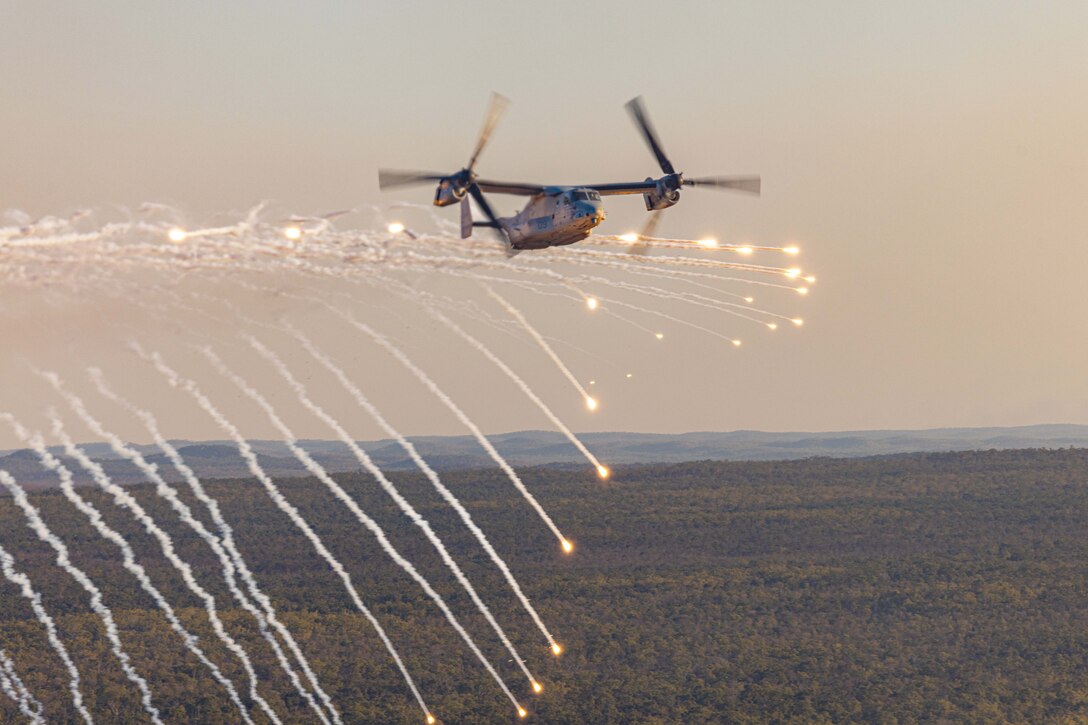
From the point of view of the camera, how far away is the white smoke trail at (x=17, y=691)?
443 feet

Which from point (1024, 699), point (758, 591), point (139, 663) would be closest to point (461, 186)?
point (139, 663)

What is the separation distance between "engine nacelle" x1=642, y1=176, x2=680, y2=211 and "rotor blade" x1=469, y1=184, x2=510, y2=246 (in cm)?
675

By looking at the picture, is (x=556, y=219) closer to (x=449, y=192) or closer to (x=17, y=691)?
(x=449, y=192)

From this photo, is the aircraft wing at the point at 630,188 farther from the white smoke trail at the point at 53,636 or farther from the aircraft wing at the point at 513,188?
the white smoke trail at the point at 53,636

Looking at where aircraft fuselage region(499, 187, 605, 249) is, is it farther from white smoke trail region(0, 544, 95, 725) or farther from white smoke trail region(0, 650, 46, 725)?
white smoke trail region(0, 650, 46, 725)

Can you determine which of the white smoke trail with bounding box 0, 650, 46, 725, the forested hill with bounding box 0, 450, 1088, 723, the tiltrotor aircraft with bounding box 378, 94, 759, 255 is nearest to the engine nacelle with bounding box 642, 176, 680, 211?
the tiltrotor aircraft with bounding box 378, 94, 759, 255

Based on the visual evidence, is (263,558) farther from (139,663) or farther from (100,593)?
(139,663)

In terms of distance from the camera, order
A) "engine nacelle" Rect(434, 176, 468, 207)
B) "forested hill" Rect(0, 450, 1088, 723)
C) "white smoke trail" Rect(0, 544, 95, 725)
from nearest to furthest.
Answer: "engine nacelle" Rect(434, 176, 468, 207), "white smoke trail" Rect(0, 544, 95, 725), "forested hill" Rect(0, 450, 1088, 723)

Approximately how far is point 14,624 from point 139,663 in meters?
22.8

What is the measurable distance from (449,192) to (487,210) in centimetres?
364

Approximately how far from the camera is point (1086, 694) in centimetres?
15538

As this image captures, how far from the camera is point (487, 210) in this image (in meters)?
64.2

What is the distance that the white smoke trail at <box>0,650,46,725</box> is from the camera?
5315 inches

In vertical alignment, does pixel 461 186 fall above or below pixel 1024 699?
above
